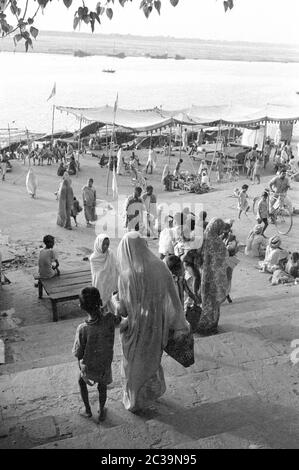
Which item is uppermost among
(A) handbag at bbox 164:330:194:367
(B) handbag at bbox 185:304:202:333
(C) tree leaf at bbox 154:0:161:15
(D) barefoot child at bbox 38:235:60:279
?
(C) tree leaf at bbox 154:0:161:15

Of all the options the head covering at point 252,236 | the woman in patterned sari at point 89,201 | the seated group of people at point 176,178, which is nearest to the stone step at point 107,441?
the head covering at point 252,236

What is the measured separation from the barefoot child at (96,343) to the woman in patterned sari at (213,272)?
1702 millimetres

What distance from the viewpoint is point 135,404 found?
3.56m

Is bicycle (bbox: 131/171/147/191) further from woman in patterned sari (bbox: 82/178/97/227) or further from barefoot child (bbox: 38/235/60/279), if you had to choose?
barefoot child (bbox: 38/235/60/279)

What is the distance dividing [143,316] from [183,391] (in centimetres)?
77

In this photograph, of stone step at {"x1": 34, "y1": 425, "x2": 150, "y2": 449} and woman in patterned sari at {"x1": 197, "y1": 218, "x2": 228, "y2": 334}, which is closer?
stone step at {"x1": 34, "y1": 425, "x2": 150, "y2": 449}

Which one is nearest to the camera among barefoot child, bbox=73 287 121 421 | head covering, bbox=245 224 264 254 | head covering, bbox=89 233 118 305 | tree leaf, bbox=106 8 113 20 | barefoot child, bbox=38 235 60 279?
barefoot child, bbox=73 287 121 421

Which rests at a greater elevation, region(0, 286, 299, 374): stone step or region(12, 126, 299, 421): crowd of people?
region(12, 126, 299, 421): crowd of people

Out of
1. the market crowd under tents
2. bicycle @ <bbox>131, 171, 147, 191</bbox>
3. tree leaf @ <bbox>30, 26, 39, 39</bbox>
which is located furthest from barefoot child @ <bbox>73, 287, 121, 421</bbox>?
the market crowd under tents

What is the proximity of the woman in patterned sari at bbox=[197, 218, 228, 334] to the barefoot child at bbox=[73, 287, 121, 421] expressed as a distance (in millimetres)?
1702

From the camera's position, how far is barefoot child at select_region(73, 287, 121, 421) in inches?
132

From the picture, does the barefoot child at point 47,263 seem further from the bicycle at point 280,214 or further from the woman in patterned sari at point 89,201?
the bicycle at point 280,214

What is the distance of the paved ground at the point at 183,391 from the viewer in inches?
127

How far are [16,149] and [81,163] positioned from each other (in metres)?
3.26
